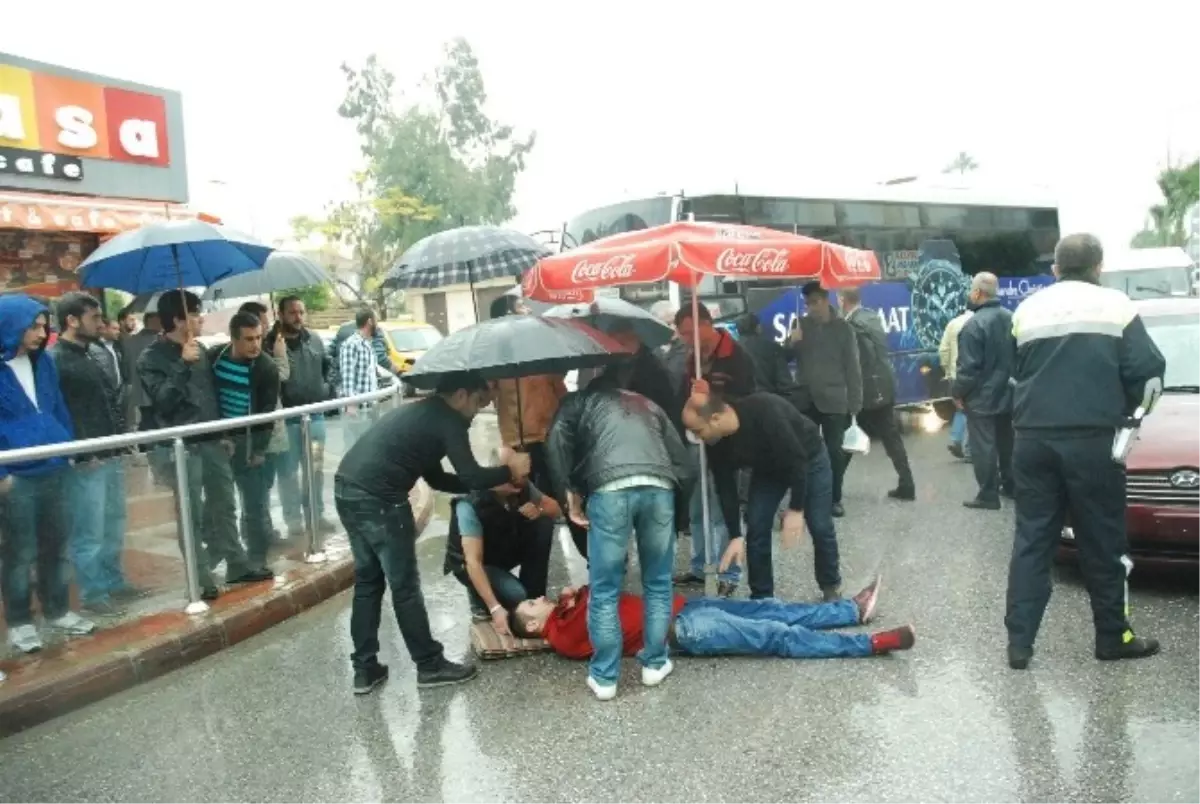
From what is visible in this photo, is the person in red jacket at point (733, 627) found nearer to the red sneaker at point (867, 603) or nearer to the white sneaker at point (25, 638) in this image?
the red sneaker at point (867, 603)

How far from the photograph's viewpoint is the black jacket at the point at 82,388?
19.1ft

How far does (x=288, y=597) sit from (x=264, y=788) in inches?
93.4

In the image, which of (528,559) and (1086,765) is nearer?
(1086,765)

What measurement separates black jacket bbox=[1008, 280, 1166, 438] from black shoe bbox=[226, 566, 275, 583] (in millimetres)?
4763

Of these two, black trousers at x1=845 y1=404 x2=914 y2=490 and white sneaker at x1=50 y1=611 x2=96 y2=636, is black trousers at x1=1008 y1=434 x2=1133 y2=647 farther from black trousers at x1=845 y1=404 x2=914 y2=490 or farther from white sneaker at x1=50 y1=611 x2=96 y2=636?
white sneaker at x1=50 y1=611 x2=96 y2=636

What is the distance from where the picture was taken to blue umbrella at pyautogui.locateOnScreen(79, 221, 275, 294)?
233 inches

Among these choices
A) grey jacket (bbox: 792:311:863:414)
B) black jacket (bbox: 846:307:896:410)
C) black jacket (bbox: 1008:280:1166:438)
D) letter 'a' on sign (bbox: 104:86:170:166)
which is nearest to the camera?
black jacket (bbox: 1008:280:1166:438)

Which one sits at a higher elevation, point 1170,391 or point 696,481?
point 1170,391

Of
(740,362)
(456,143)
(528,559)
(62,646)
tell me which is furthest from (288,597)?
(456,143)

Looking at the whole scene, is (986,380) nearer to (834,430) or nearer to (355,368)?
(834,430)

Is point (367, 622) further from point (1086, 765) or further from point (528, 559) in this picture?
point (1086, 765)

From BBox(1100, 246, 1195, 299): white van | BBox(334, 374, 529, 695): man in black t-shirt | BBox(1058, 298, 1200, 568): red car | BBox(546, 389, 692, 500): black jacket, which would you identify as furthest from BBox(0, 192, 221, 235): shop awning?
BBox(1100, 246, 1195, 299): white van

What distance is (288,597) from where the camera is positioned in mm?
5961

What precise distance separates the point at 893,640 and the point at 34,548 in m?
4.35
